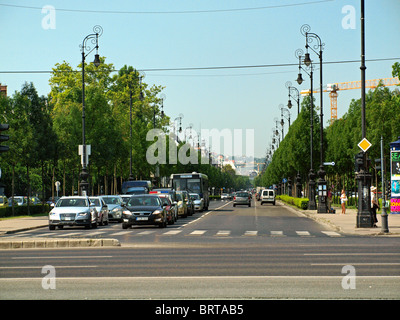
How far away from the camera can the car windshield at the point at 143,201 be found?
36.0 m

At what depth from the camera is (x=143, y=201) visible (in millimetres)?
36156

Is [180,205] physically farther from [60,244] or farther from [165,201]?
[60,244]

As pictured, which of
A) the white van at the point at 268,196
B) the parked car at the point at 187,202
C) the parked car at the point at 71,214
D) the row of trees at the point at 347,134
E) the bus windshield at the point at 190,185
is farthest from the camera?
the white van at the point at 268,196

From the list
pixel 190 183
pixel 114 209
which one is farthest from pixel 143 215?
pixel 190 183

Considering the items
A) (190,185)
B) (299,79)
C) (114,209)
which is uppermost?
(299,79)

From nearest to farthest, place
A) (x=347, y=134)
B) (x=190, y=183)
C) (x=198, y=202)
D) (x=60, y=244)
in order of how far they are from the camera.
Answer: (x=60, y=244) → (x=198, y=202) → (x=190, y=183) → (x=347, y=134)

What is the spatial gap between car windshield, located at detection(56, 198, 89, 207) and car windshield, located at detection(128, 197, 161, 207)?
2143 millimetres

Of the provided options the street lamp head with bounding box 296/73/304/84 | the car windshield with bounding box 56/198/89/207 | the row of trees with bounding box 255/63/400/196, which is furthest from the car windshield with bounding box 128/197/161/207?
the row of trees with bounding box 255/63/400/196

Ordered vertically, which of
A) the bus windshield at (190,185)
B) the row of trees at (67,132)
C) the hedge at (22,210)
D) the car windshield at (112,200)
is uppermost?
the row of trees at (67,132)

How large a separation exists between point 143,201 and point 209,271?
21.2 m

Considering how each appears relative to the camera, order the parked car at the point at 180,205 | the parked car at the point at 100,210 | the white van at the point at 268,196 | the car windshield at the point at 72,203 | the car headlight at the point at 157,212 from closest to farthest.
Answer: the car headlight at the point at 157,212 < the car windshield at the point at 72,203 < the parked car at the point at 100,210 < the parked car at the point at 180,205 < the white van at the point at 268,196

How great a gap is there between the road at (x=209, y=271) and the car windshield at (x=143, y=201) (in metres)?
12.1

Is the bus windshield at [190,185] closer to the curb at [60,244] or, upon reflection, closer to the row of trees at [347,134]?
the row of trees at [347,134]

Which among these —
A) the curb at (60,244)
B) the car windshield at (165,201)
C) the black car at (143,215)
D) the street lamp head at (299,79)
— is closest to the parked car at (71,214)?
the black car at (143,215)
